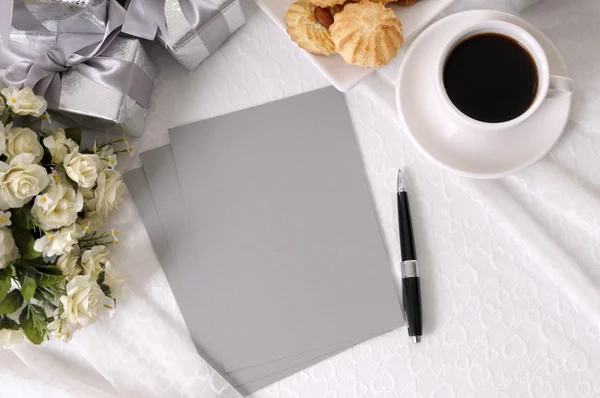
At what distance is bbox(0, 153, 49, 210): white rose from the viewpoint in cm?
58

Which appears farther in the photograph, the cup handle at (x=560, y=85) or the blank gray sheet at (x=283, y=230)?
the blank gray sheet at (x=283, y=230)

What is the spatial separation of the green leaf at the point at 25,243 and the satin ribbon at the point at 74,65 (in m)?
0.14

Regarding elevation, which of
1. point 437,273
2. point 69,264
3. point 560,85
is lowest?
point 437,273

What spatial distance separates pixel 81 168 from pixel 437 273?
398 millimetres

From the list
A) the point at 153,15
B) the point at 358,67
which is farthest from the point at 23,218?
the point at 358,67

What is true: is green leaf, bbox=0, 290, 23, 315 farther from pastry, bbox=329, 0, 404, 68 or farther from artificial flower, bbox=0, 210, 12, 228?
pastry, bbox=329, 0, 404, 68

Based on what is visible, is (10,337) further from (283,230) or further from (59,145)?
(283,230)

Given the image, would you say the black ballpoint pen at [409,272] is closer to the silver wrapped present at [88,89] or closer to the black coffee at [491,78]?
the black coffee at [491,78]

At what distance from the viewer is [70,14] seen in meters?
0.63

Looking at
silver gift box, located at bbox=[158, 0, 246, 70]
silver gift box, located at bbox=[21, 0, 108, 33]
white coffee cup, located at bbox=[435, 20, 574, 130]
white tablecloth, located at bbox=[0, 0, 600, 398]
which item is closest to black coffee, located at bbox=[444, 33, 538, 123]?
white coffee cup, located at bbox=[435, 20, 574, 130]

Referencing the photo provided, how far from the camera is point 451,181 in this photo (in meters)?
0.70

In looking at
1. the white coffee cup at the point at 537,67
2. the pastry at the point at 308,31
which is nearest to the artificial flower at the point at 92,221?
the pastry at the point at 308,31

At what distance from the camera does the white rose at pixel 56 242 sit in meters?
0.62

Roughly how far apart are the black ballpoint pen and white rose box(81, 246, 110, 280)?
13.0 inches
